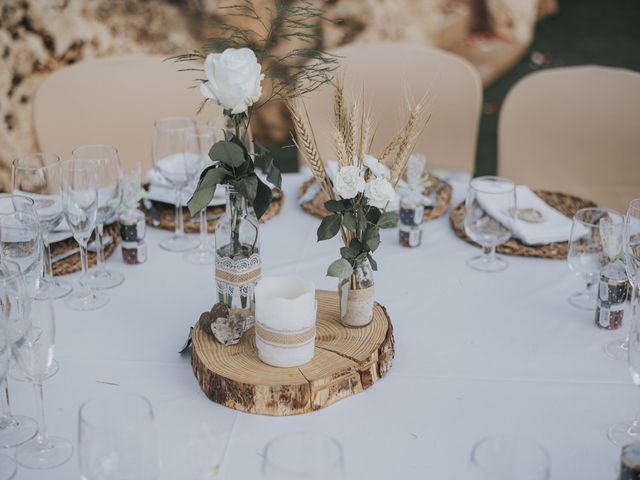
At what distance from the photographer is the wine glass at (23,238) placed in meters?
1.42

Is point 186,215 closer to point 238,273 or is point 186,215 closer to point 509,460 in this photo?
point 238,273

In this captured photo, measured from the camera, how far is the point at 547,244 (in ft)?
5.79

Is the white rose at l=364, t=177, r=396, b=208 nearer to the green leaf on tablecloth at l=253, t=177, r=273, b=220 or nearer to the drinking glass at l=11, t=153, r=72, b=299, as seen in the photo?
the green leaf on tablecloth at l=253, t=177, r=273, b=220

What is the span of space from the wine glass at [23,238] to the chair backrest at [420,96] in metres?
1.23

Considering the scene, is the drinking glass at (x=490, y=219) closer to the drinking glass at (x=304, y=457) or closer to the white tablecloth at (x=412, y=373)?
the white tablecloth at (x=412, y=373)

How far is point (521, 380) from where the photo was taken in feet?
4.37

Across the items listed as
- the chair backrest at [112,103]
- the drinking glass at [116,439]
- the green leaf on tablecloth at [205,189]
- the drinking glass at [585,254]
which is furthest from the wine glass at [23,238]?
the chair backrest at [112,103]

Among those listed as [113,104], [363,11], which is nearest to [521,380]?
[113,104]

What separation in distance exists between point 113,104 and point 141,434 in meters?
1.79

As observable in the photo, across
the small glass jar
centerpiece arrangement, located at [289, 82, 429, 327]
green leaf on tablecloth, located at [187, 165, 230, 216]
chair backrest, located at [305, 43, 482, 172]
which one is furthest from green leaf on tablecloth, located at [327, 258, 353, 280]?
chair backrest, located at [305, 43, 482, 172]

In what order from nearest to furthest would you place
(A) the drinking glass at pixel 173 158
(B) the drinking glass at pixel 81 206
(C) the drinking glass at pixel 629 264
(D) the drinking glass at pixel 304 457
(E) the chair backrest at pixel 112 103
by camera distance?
(D) the drinking glass at pixel 304 457, (C) the drinking glass at pixel 629 264, (B) the drinking glass at pixel 81 206, (A) the drinking glass at pixel 173 158, (E) the chair backrest at pixel 112 103

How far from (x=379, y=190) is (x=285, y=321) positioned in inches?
9.5

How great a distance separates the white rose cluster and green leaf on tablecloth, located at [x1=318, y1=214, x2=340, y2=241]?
0.06m

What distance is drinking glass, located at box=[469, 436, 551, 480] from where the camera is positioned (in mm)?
858
